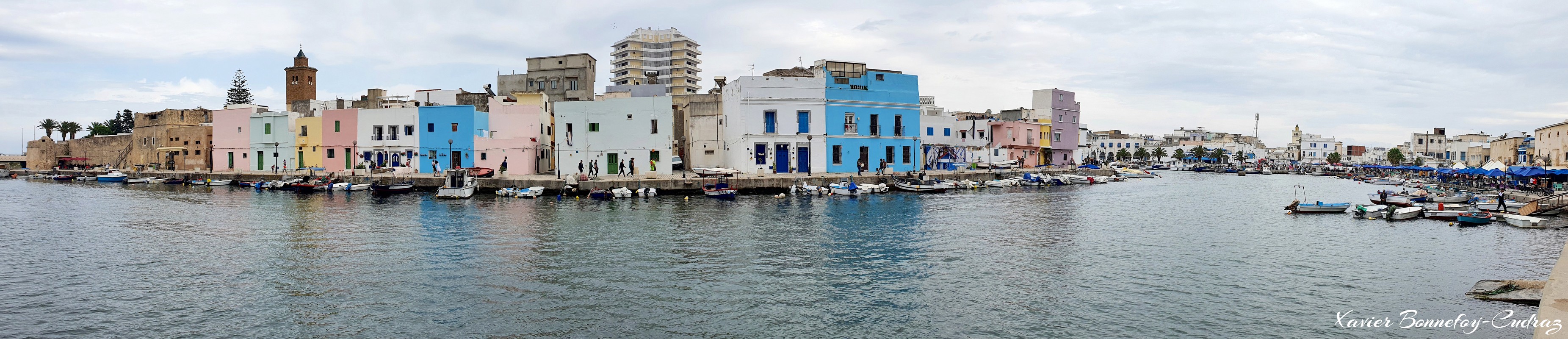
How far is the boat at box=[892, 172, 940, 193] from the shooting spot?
129 feet

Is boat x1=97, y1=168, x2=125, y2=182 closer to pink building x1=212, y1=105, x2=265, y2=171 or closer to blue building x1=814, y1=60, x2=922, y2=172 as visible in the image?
pink building x1=212, y1=105, x2=265, y2=171

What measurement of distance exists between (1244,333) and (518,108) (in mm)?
40701

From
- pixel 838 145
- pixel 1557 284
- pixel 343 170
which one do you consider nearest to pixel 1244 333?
pixel 1557 284

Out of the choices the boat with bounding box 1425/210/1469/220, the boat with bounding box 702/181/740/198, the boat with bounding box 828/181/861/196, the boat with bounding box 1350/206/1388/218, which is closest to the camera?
the boat with bounding box 1425/210/1469/220

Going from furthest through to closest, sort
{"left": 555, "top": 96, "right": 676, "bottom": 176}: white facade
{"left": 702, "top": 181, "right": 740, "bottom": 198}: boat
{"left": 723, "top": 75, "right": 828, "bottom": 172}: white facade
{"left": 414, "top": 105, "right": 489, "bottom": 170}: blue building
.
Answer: {"left": 414, "top": 105, "right": 489, "bottom": 170}: blue building → {"left": 723, "top": 75, "right": 828, "bottom": 172}: white facade → {"left": 555, "top": 96, "right": 676, "bottom": 176}: white facade → {"left": 702, "top": 181, "right": 740, "bottom": 198}: boat

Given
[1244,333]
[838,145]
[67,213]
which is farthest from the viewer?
[838,145]

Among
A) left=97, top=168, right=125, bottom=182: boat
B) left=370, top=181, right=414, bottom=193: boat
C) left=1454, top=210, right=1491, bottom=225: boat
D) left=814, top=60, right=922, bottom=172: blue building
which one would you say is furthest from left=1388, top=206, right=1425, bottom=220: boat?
left=97, top=168, right=125, bottom=182: boat

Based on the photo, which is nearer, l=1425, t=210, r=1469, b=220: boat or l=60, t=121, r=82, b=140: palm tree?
l=1425, t=210, r=1469, b=220: boat

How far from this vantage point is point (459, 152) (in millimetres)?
46062

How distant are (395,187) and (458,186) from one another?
4051 millimetres

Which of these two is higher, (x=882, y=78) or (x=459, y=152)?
(x=882, y=78)

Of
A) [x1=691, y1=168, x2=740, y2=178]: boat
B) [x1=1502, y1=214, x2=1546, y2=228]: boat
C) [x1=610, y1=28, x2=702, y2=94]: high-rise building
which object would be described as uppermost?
[x1=610, y1=28, x2=702, y2=94]: high-rise building

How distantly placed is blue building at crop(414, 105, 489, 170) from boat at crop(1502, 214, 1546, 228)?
45.6 m

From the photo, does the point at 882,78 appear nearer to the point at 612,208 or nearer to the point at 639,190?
the point at 639,190
